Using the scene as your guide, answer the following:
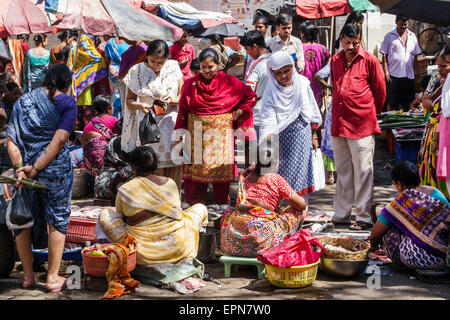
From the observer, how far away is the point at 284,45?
26.9 feet

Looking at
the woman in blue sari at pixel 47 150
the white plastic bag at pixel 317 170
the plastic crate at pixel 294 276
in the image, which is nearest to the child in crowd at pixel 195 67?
the white plastic bag at pixel 317 170

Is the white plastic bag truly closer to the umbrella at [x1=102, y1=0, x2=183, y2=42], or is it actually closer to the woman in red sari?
the woman in red sari

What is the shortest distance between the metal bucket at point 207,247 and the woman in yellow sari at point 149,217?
19.2 inches

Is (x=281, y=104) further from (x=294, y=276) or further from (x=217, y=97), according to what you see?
(x=294, y=276)

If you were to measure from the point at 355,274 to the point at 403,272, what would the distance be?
1.61 feet

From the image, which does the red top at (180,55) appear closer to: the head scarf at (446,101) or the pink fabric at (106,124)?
the pink fabric at (106,124)

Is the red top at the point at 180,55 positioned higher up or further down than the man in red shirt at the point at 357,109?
higher up

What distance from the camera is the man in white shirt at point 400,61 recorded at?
10.7 m

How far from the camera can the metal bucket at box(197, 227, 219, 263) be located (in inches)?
209

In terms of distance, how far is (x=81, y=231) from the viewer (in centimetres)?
532

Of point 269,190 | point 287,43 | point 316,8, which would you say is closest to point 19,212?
point 269,190

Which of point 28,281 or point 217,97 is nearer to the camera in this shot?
point 28,281

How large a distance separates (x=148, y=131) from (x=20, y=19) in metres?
3.26

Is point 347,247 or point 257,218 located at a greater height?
point 257,218
